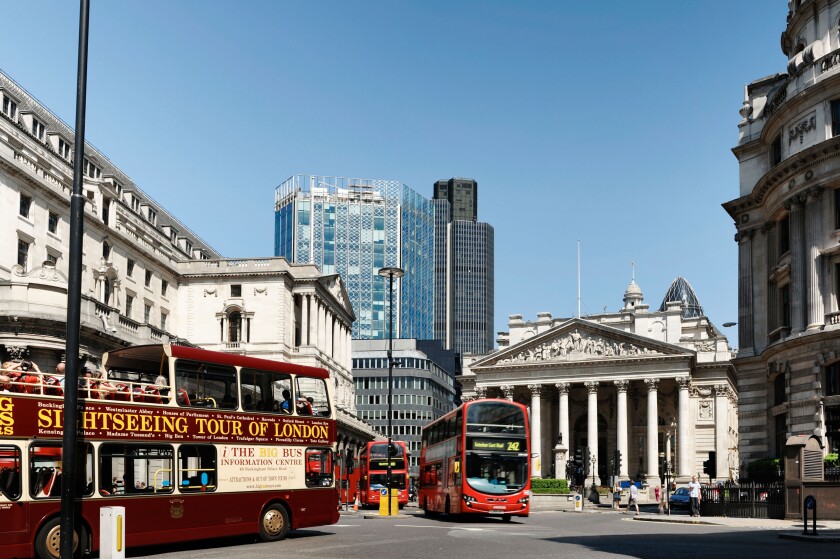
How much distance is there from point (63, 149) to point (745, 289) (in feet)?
143

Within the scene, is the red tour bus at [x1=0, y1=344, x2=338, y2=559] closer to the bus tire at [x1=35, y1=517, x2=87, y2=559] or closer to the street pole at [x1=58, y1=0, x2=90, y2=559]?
the bus tire at [x1=35, y1=517, x2=87, y2=559]

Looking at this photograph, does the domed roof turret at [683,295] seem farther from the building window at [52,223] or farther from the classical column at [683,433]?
the building window at [52,223]

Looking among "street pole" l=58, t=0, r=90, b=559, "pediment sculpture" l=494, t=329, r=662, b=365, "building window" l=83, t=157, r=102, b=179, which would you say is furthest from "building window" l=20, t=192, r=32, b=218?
"pediment sculpture" l=494, t=329, r=662, b=365

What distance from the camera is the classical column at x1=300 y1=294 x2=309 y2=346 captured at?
7950cm

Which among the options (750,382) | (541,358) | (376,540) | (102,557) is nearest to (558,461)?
(541,358)

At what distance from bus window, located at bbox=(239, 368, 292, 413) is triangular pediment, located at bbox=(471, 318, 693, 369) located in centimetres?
7410

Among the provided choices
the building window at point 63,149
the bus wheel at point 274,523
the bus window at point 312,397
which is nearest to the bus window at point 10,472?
the bus wheel at point 274,523

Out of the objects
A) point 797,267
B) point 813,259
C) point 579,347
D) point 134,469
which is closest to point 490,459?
point 134,469

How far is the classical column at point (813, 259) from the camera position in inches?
1732

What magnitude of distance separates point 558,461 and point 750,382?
1208 inches

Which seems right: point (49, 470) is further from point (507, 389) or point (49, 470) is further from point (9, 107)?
point (507, 389)

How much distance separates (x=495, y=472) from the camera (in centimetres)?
3625

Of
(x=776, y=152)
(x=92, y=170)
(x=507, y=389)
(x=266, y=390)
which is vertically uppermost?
(x=92, y=170)

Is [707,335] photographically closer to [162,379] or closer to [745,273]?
[745,273]
